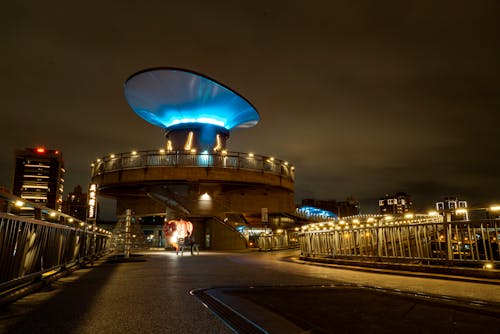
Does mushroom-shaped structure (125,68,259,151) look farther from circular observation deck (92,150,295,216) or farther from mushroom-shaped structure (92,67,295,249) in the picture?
circular observation deck (92,150,295,216)

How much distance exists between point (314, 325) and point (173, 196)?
1167 inches

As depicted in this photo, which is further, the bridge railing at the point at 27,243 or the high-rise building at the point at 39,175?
the high-rise building at the point at 39,175

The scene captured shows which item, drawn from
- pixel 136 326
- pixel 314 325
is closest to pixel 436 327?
pixel 314 325

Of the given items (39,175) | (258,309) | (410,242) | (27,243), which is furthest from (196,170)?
(39,175)

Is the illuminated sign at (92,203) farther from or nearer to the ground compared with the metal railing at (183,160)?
nearer to the ground

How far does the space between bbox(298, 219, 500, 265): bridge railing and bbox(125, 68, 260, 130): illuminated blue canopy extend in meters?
27.1

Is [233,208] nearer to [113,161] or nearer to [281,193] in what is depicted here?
[281,193]

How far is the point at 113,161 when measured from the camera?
111 ft

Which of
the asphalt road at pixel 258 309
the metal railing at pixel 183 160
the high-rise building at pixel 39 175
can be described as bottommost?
the asphalt road at pixel 258 309

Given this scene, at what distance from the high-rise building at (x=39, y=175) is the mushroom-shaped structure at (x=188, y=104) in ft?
477

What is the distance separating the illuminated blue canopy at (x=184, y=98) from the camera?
129 feet

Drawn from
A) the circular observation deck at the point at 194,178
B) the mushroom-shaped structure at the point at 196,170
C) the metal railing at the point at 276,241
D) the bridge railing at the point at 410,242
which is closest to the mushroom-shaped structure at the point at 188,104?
the mushroom-shaped structure at the point at 196,170

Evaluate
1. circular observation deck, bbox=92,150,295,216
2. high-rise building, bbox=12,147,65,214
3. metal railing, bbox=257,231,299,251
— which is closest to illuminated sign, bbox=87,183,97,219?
circular observation deck, bbox=92,150,295,216

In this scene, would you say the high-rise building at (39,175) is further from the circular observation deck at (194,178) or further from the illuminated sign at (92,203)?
the illuminated sign at (92,203)
